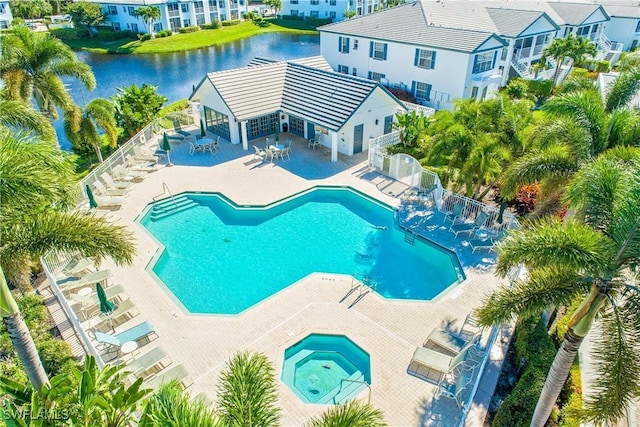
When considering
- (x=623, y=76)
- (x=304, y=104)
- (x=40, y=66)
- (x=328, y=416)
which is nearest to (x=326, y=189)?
(x=304, y=104)

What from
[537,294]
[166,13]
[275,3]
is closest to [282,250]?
[537,294]

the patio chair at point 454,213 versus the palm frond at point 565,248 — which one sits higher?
the palm frond at point 565,248

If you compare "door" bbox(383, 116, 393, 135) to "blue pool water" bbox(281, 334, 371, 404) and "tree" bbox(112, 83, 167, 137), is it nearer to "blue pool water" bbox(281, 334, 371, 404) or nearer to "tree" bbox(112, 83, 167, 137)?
"tree" bbox(112, 83, 167, 137)

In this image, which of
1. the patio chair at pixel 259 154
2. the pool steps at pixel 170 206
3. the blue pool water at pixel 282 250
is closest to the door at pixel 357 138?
the blue pool water at pixel 282 250

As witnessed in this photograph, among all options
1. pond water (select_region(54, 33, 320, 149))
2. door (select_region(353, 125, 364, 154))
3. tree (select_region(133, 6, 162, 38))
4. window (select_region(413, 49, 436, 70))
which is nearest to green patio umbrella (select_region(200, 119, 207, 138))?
door (select_region(353, 125, 364, 154))

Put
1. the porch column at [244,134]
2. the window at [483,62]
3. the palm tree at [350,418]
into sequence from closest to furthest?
1. the palm tree at [350,418]
2. the porch column at [244,134]
3. the window at [483,62]

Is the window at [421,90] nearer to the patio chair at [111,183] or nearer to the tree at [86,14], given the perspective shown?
the patio chair at [111,183]
